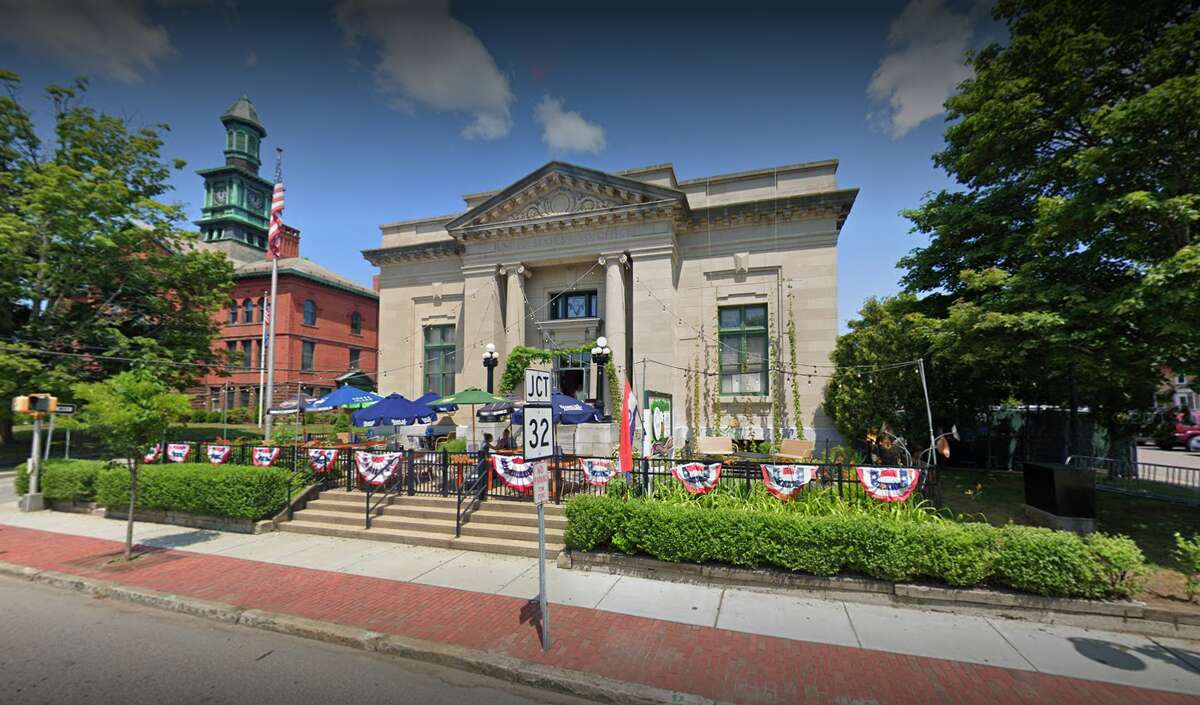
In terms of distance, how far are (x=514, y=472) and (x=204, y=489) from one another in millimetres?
7360

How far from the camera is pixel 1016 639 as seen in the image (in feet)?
19.3

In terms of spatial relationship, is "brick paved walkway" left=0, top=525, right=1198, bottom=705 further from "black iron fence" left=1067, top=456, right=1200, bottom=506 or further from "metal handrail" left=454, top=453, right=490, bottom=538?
"black iron fence" left=1067, top=456, right=1200, bottom=506

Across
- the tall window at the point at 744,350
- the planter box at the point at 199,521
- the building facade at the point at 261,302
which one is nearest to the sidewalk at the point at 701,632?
the planter box at the point at 199,521

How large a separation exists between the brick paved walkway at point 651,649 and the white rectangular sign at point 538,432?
2.29 metres

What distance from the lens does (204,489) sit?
36.8 feet

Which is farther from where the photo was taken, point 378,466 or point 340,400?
point 340,400

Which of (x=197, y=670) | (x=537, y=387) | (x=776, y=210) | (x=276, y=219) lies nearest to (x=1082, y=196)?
(x=537, y=387)

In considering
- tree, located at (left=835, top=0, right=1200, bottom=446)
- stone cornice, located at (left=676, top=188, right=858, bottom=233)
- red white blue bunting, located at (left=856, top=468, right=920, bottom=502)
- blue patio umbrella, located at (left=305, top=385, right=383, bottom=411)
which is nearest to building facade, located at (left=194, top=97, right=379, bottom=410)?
blue patio umbrella, located at (left=305, top=385, right=383, bottom=411)

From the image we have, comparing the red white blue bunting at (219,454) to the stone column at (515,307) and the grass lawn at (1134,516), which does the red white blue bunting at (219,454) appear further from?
the grass lawn at (1134,516)

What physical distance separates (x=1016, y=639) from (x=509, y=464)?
8714 mm

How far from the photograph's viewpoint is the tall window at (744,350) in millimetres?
20125

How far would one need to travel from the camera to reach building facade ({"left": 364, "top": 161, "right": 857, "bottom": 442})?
19547 millimetres

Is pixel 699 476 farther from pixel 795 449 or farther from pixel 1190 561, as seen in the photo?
pixel 795 449

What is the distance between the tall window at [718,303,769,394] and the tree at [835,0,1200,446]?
7.72m
